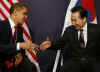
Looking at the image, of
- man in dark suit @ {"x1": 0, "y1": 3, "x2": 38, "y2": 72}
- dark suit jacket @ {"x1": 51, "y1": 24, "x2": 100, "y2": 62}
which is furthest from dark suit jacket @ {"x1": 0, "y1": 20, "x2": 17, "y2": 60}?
dark suit jacket @ {"x1": 51, "y1": 24, "x2": 100, "y2": 62}

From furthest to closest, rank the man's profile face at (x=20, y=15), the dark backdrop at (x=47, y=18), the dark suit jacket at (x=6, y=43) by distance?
A: the dark backdrop at (x=47, y=18) → the man's profile face at (x=20, y=15) → the dark suit jacket at (x=6, y=43)

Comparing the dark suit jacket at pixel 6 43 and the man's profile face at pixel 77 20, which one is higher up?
the man's profile face at pixel 77 20

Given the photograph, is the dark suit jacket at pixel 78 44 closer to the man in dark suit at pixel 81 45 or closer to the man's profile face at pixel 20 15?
the man in dark suit at pixel 81 45

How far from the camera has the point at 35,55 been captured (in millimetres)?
3889

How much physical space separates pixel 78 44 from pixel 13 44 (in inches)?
29.7

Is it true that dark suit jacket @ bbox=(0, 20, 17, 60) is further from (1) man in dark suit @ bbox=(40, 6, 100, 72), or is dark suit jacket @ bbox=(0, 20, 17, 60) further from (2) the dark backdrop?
(2) the dark backdrop

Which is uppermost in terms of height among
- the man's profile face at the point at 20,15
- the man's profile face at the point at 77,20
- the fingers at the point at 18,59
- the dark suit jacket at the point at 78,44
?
the man's profile face at the point at 20,15

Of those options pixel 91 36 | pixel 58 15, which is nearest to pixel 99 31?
pixel 91 36

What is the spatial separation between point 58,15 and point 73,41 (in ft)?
2.22

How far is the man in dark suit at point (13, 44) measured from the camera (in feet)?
9.95

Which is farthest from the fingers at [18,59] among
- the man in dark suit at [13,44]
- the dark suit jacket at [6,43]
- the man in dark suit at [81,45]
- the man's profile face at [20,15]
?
the man's profile face at [20,15]

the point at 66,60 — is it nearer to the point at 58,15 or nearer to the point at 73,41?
the point at 73,41

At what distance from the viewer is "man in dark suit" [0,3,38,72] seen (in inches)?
119

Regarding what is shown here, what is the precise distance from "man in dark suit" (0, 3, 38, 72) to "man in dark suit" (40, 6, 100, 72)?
0.95 ft
